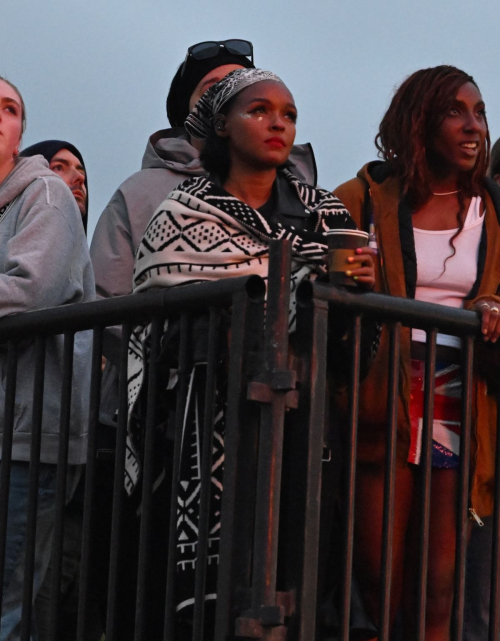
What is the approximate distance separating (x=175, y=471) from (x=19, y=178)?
1.60 m

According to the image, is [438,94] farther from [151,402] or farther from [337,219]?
[151,402]

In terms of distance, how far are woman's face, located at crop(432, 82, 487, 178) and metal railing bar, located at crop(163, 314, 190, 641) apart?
4.65ft

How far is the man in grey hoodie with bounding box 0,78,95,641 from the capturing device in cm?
371

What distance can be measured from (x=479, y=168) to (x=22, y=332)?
1.62 meters

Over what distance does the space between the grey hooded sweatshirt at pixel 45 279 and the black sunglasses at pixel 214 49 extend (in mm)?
1031

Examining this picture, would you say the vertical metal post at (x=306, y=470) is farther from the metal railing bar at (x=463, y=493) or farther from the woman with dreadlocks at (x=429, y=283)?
the woman with dreadlocks at (x=429, y=283)

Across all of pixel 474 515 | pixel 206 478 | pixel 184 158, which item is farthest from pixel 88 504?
pixel 184 158

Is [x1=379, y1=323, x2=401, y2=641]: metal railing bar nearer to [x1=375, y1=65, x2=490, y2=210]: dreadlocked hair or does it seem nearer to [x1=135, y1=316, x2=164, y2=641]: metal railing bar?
[x1=135, y1=316, x2=164, y2=641]: metal railing bar

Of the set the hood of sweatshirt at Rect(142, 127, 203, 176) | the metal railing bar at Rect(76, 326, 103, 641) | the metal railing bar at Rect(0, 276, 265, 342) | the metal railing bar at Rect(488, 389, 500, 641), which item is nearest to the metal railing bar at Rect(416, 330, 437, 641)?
the metal railing bar at Rect(488, 389, 500, 641)

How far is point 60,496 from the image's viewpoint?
3.31 m

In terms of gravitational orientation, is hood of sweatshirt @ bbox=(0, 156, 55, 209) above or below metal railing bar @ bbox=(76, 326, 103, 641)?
above

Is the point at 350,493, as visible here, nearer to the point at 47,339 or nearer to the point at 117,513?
the point at 117,513

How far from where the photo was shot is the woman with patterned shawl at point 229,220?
3.07m

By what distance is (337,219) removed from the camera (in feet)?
12.2
